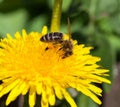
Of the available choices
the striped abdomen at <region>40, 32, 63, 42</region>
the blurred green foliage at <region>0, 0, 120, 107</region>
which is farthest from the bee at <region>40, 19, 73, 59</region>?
the blurred green foliage at <region>0, 0, 120, 107</region>

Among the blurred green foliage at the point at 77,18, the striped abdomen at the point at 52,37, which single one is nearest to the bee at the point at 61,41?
the striped abdomen at the point at 52,37

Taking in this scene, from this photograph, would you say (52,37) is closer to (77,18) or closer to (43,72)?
(43,72)

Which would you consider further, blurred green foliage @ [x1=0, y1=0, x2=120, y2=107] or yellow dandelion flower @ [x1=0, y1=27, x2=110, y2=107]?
blurred green foliage @ [x1=0, y1=0, x2=120, y2=107]

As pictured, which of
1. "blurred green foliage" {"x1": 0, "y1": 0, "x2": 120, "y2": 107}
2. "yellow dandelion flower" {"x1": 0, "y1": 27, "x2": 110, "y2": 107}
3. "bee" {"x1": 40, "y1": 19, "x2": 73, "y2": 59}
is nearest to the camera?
"yellow dandelion flower" {"x1": 0, "y1": 27, "x2": 110, "y2": 107}

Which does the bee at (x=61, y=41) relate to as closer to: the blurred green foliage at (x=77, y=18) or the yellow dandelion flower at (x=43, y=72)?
the yellow dandelion flower at (x=43, y=72)

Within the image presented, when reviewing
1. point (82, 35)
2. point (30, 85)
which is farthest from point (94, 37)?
point (30, 85)

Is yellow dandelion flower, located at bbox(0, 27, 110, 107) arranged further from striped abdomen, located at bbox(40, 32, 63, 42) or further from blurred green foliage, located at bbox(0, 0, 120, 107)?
blurred green foliage, located at bbox(0, 0, 120, 107)
